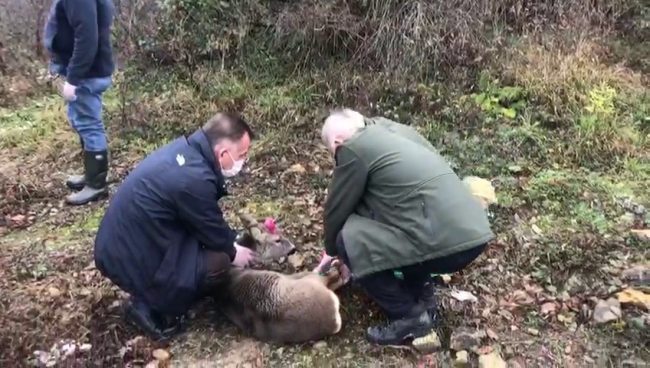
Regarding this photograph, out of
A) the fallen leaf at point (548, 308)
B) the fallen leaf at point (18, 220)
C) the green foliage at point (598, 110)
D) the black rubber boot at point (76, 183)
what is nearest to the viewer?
the fallen leaf at point (548, 308)

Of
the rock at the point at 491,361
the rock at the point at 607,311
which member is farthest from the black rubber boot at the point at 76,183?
the rock at the point at 607,311

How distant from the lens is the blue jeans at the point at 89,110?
5371 millimetres

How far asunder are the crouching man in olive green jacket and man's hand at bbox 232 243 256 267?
2.40 feet

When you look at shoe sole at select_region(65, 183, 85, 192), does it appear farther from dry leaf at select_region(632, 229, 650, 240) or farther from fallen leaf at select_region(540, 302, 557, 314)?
dry leaf at select_region(632, 229, 650, 240)

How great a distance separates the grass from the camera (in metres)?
3.97

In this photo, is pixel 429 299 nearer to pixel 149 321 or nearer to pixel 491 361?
pixel 491 361

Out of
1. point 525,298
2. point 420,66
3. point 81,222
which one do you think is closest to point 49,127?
point 81,222

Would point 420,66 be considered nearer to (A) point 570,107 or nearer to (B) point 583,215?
(A) point 570,107

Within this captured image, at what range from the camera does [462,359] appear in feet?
12.2

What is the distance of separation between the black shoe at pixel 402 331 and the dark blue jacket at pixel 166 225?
1.10 metres

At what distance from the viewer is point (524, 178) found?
5805mm

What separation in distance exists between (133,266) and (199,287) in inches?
16.0

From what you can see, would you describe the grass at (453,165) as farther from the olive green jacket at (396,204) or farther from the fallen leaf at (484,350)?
the olive green jacket at (396,204)

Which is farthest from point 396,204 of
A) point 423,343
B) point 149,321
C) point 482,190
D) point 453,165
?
point 453,165
